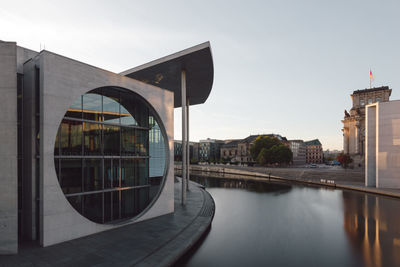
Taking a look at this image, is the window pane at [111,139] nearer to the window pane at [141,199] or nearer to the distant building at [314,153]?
the window pane at [141,199]

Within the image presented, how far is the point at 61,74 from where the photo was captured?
31.4 feet

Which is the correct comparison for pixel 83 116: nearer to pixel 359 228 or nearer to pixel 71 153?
pixel 71 153

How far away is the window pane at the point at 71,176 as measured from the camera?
977 centimetres

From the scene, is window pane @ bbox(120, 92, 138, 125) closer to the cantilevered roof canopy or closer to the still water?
the cantilevered roof canopy

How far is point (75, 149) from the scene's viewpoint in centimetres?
1029

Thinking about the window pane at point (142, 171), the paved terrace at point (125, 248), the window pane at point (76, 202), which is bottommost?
the paved terrace at point (125, 248)

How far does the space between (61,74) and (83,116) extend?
2147mm

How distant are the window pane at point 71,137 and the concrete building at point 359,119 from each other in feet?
193

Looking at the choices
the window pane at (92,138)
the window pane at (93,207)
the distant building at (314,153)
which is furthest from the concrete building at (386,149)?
the distant building at (314,153)

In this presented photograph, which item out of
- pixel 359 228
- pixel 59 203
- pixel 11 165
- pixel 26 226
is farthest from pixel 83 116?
pixel 359 228

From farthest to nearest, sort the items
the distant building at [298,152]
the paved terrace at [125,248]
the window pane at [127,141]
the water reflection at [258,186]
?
1. the distant building at [298,152]
2. the water reflection at [258,186]
3. the window pane at [127,141]
4. the paved terrace at [125,248]

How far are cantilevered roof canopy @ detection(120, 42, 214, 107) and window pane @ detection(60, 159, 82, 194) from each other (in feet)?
30.2

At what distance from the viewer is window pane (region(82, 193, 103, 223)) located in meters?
10.6

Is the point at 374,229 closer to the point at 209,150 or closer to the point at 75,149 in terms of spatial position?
the point at 75,149
